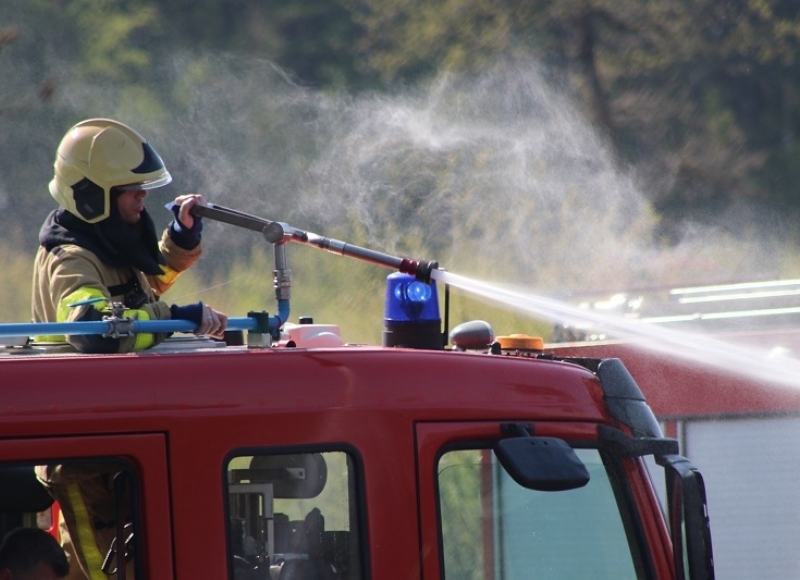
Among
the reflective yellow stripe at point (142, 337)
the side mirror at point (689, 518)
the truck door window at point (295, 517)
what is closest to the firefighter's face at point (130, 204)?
the reflective yellow stripe at point (142, 337)

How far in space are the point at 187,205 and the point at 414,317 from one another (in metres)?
0.71

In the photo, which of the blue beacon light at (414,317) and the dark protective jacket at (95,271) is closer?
the dark protective jacket at (95,271)

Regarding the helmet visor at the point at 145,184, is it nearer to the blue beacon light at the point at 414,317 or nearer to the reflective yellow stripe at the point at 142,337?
the reflective yellow stripe at the point at 142,337

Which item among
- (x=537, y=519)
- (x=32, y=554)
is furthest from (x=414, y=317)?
(x=32, y=554)

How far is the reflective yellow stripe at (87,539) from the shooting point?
2754mm

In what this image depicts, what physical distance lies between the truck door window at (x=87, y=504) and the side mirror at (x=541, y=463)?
763 millimetres

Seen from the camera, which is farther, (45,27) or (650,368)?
(45,27)

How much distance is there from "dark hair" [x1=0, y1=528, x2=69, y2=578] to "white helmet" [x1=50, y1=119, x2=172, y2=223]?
85 centimetres

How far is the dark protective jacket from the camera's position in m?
2.95

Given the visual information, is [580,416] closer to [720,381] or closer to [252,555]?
[252,555]

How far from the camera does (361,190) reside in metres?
15.1

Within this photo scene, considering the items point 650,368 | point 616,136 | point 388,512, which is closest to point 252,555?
point 388,512

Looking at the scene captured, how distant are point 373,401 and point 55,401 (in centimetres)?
65

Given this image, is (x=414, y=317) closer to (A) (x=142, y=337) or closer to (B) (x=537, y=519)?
(B) (x=537, y=519)
